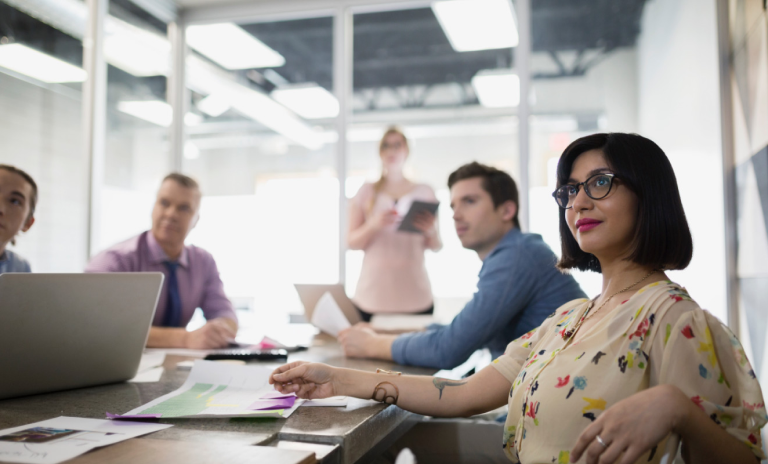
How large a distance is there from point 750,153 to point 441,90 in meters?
2.48

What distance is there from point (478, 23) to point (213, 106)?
219 centimetres

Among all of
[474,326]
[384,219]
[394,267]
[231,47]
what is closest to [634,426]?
[474,326]

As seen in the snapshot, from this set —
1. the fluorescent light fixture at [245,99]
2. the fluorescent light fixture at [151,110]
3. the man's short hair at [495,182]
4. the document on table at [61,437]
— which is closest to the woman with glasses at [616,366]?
the document on table at [61,437]

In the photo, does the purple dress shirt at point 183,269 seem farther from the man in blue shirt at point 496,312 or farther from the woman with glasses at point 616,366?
the woman with glasses at point 616,366

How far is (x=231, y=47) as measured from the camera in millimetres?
4789

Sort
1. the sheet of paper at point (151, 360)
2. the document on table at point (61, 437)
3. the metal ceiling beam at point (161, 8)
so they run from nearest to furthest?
the document on table at point (61, 437)
the sheet of paper at point (151, 360)
the metal ceiling beam at point (161, 8)

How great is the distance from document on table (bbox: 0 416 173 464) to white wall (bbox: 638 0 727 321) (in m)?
3.01

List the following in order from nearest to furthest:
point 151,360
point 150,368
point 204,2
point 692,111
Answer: point 150,368
point 151,360
point 692,111
point 204,2

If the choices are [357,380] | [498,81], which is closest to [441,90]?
[498,81]

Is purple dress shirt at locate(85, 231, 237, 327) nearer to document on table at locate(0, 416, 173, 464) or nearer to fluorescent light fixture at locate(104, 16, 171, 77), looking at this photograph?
document on table at locate(0, 416, 173, 464)

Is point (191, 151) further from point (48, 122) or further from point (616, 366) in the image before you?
point (616, 366)

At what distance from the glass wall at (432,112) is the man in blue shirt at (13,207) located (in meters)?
2.57

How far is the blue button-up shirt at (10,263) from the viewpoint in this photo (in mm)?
1948

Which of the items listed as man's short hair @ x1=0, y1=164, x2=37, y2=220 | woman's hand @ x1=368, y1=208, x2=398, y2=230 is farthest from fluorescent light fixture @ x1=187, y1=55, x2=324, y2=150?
man's short hair @ x1=0, y1=164, x2=37, y2=220
